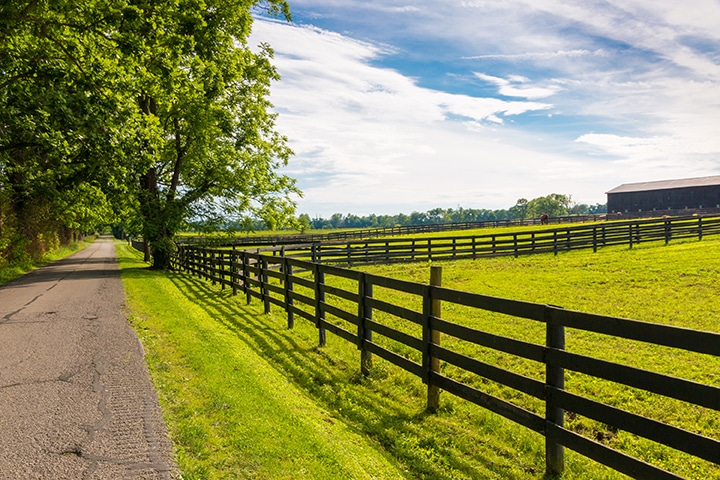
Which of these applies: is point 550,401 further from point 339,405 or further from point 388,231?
point 388,231

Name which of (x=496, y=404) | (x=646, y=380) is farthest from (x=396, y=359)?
(x=646, y=380)

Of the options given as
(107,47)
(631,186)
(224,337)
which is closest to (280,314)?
(224,337)

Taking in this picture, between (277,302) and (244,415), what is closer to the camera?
(244,415)

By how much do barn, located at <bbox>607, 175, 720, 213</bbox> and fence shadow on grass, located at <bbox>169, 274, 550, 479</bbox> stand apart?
265 feet

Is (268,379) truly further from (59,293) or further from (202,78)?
(202,78)

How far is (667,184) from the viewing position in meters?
79.2

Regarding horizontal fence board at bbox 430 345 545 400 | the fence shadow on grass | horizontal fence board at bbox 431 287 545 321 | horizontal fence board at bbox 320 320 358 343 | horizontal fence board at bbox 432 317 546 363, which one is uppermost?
horizontal fence board at bbox 431 287 545 321

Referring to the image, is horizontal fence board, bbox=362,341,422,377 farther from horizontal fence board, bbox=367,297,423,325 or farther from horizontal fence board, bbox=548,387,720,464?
horizontal fence board, bbox=548,387,720,464

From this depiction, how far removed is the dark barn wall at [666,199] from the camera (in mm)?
71938

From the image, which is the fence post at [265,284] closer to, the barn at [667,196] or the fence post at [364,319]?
the fence post at [364,319]

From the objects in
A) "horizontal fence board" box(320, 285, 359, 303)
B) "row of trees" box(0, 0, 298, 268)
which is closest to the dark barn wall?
"row of trees" box(0, 0, 298, 268)

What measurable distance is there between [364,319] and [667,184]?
302 ft

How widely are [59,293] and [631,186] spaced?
9702 cm

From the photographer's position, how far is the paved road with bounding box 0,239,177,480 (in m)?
3.67
